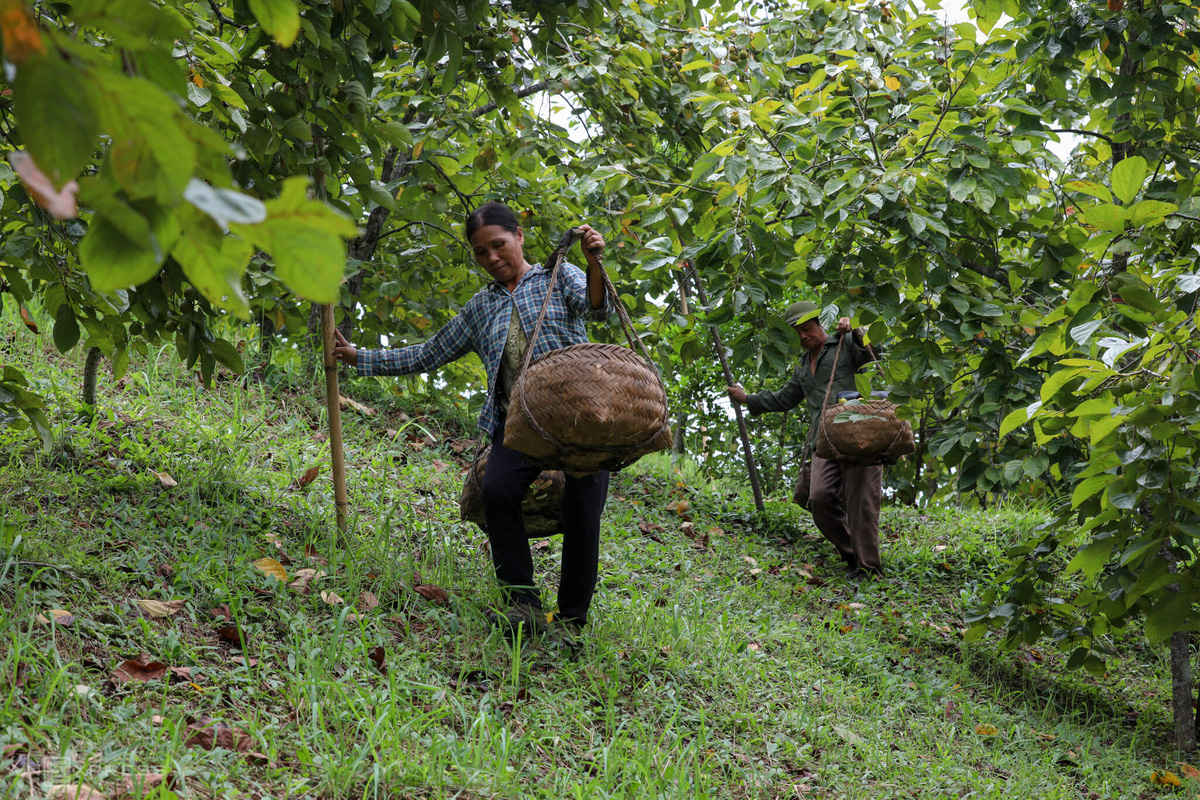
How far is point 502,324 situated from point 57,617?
1712mm

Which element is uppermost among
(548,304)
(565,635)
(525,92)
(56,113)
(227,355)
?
(525,92)

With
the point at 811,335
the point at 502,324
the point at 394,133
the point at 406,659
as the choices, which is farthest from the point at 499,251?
the point at 811,335

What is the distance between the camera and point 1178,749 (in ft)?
13.4

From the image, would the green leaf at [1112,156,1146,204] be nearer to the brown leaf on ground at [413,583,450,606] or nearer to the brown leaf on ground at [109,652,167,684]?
the brown leaf on ground at [413,583,450,606]

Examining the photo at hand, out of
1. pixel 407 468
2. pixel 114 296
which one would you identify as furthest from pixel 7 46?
pixel 407 468

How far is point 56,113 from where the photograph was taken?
0.68 meters

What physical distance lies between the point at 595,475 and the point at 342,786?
145cm

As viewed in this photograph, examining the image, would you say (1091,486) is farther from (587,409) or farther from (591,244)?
(591,244)

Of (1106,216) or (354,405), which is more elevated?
(1106,216)

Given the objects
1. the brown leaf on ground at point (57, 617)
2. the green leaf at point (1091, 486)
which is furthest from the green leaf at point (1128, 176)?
the brown leaf on ground at point (57, 617)

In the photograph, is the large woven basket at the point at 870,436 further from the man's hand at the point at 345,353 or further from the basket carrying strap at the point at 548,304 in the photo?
the man's hand at the point at 345,353

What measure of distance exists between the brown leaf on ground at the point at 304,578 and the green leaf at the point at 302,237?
2.77m

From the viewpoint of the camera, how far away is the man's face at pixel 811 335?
6180 millimetres

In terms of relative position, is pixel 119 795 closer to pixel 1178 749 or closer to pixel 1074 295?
pixel 1074 295
